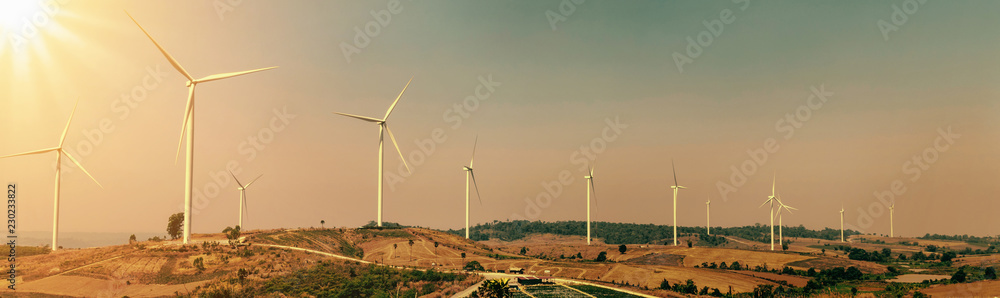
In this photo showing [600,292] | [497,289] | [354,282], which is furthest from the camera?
[354,282]

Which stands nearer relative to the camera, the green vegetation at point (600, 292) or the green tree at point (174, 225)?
the green vegetation at point (600, 292)

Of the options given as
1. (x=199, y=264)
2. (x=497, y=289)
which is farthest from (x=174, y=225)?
(x=497, y=289)

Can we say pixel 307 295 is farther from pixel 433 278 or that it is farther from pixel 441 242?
pixel 441 242

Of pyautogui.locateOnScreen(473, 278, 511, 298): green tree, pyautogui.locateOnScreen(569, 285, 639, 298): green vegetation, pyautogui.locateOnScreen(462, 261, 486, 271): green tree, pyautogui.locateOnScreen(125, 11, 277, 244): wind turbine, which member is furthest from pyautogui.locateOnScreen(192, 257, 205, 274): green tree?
pyautogui.locateOnScreen(569, 285, 639, 298): green vegetation

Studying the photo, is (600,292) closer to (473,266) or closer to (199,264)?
(473,266)

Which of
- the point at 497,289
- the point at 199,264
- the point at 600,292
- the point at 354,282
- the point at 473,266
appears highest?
the point at 199,264

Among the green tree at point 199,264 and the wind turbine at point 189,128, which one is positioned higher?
the wind turbine at point 189,128

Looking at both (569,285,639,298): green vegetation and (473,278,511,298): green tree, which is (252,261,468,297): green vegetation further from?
Answer: (569,285,639,298): green vegetation

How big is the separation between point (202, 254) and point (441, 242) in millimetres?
91124

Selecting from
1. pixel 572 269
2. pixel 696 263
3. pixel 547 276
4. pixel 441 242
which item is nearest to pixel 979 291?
pixel 547 276

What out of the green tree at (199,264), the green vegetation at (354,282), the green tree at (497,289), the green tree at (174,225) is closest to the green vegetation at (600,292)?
the green tree at (497,289)

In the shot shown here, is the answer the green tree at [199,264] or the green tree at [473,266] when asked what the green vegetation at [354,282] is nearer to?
the green tree at [199,264]

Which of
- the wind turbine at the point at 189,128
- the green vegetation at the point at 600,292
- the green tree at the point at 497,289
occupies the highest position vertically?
the wind turbine at the point at 189,128

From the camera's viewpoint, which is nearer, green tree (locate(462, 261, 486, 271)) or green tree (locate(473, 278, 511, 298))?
green tree (locate(473, 278, 511, 298))
